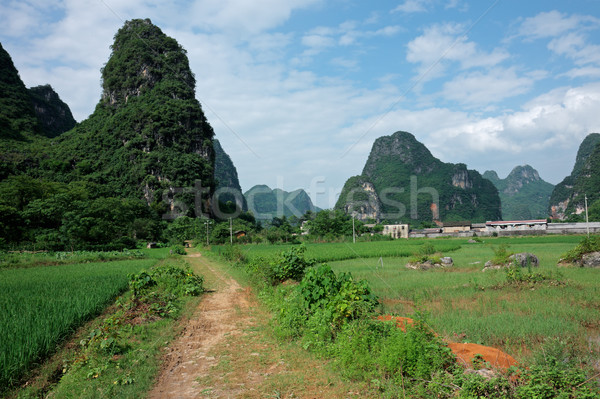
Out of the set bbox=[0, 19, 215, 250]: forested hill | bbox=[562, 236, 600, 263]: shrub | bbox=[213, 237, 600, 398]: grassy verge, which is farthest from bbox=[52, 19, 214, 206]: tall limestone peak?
bbox=[213, 237, 600, 398]: grassy verge

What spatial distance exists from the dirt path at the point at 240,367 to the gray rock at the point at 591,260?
13.3m

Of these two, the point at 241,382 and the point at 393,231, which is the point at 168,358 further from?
the point at 393,231

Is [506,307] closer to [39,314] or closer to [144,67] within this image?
[39,314]

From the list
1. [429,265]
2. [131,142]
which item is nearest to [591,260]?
[429,265]

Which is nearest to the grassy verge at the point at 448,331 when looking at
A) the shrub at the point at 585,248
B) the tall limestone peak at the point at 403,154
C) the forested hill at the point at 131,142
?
the shrub at the point at 585,248

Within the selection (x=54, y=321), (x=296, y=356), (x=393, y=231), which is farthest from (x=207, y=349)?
(x=393, y=231)

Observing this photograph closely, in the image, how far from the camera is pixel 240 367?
5.46m

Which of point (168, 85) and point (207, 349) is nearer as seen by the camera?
point (207, 349)

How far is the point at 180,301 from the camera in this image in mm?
10625

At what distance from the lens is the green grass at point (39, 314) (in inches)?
205

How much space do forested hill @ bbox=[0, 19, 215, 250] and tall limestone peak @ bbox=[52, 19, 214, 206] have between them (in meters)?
0.21

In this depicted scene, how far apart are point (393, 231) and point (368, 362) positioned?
6798 cm

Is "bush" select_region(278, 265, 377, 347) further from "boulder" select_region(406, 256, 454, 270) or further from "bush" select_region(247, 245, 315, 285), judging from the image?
"boulder" select_region(406, 256, 454, 270)

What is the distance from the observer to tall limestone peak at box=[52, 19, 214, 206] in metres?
70.8
